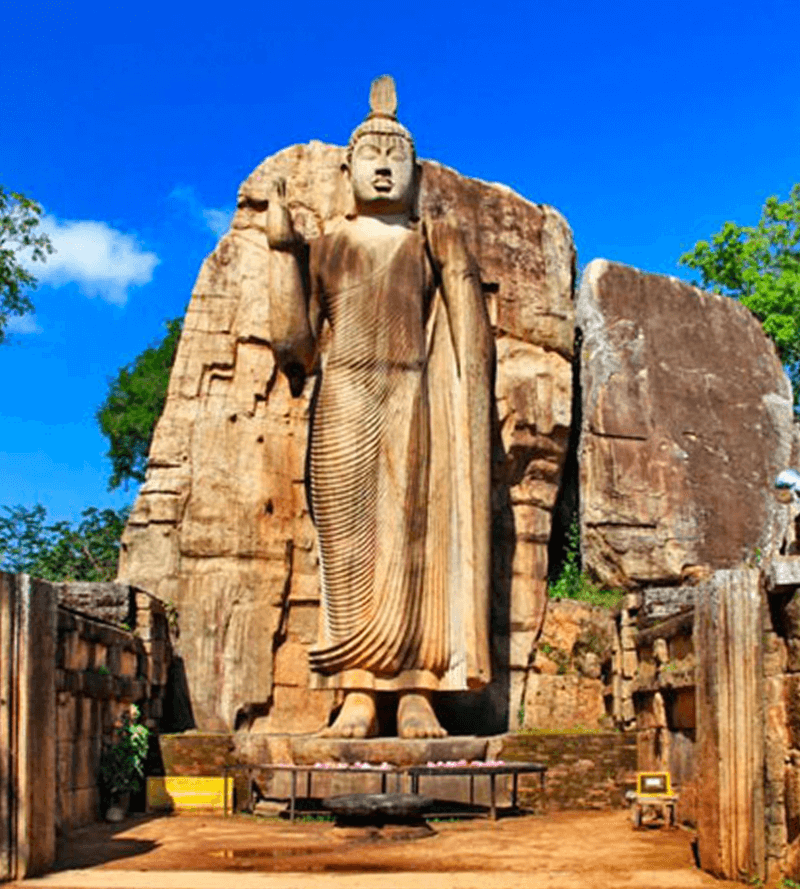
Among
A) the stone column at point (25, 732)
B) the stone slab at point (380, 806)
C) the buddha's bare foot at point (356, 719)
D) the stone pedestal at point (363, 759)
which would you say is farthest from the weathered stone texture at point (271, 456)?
the stone column at point (25, 732)

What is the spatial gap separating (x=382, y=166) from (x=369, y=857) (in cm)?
733

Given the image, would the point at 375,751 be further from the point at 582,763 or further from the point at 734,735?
the point at 734,735

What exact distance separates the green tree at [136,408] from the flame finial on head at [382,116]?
9522mm

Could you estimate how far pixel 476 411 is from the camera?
13773mm

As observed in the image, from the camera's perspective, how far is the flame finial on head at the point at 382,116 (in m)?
13.9

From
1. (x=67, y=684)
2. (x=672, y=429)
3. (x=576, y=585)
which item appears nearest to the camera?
(x=67, y=684)

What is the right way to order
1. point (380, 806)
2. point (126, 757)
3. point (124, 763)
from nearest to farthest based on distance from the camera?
point (380, 806) < point (124, 763) < point (126, 757)

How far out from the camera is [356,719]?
1244cm

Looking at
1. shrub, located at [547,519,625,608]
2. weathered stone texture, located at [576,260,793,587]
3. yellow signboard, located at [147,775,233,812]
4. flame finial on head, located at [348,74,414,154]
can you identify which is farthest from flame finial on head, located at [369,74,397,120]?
yellow signboard, located at [147,775,233,812]

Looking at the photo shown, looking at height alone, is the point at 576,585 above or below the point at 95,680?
above

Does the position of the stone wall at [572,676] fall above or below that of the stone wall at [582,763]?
above

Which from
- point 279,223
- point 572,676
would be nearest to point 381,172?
point 279,223

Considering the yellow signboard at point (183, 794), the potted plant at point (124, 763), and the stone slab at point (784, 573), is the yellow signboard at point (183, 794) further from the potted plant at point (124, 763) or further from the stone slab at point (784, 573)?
the stone slab at point (784, 573)

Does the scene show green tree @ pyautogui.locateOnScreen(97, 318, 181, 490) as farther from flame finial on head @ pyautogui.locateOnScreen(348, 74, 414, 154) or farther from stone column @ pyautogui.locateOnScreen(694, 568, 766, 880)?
stone column @ pyautogui.locateOnScreen(694, 568, 766, 880)
